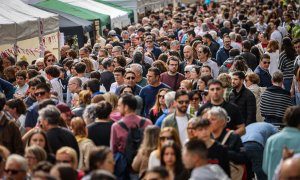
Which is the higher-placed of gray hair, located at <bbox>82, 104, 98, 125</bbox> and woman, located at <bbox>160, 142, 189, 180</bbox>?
gray hair, located at <bbox>82, 104, 98, 125</bbox>

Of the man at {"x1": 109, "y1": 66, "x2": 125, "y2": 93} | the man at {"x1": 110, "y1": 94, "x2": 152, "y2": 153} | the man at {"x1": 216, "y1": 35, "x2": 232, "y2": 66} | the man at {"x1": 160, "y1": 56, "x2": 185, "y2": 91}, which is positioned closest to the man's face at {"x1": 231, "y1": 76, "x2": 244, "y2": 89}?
the man at {"x1": 160, "y1": 56, "x2": 185, "y2": 91}

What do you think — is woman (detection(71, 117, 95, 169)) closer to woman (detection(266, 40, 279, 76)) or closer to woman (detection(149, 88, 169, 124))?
woman (detection(149, 88, 169, 124))

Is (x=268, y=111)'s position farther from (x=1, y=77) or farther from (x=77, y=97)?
(x=1, y=77)

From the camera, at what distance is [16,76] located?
1698cm

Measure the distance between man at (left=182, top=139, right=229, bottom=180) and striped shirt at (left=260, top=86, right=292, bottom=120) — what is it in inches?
219

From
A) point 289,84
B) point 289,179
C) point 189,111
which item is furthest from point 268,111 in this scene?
point 289,179

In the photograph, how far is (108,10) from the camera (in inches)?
1387

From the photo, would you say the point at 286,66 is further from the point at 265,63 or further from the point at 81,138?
the point at 81,138

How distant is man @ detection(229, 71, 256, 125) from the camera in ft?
48.5

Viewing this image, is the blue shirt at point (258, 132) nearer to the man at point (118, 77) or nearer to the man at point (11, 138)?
the man at point (11, 138)

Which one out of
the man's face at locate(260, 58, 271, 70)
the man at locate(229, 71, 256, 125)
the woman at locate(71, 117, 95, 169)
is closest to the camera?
the woman at locate(71, 117, 95, 169)

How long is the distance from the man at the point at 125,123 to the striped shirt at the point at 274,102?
3672mm

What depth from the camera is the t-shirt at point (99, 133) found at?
1254 centimetres

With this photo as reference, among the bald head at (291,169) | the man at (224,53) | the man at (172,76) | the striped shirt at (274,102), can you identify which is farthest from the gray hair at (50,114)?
the man at (224,53)
